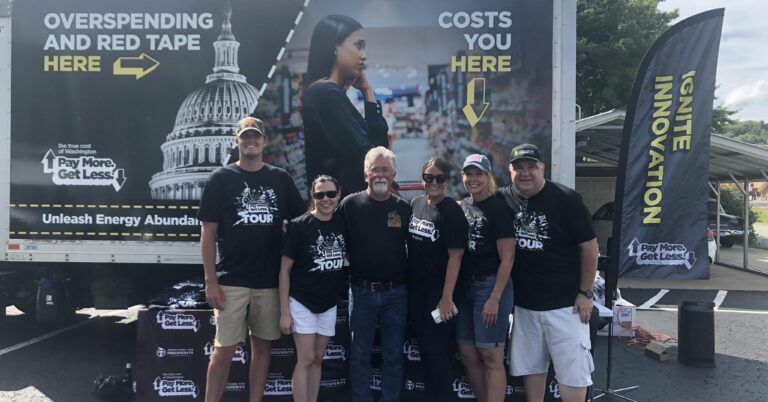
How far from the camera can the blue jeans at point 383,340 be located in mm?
2916

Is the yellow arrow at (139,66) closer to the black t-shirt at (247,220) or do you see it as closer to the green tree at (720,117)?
the black t-shirt at (247,220)

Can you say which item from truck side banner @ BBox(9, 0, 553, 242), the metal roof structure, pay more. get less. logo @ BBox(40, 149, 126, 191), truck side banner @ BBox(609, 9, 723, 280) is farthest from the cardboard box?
pay more. get less. logo @ BBox(40, 149, 126, 191)

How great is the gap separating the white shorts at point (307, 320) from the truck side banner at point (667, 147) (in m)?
2.19

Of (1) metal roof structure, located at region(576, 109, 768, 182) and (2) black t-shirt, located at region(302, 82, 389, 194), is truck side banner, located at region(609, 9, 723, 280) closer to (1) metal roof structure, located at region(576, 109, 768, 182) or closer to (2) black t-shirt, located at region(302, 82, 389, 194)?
(2) black t-shirt, located at region(302, 82, 389, 194)

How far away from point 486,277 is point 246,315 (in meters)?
1.48

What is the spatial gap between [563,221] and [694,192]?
1.69 meters

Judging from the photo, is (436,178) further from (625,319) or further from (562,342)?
(625,319)

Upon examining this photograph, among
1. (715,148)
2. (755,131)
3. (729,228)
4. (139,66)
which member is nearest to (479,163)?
(139,66)

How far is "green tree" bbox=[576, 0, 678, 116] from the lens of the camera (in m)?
16.4

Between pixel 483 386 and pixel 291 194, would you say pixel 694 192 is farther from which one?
pixel 291 194

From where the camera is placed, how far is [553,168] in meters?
3.75

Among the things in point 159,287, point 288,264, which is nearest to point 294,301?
point 288,264

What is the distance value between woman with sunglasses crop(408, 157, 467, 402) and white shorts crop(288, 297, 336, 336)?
1.72ft

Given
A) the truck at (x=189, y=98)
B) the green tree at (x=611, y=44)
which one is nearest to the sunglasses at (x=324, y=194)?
the truck at (x=189, y=98)
